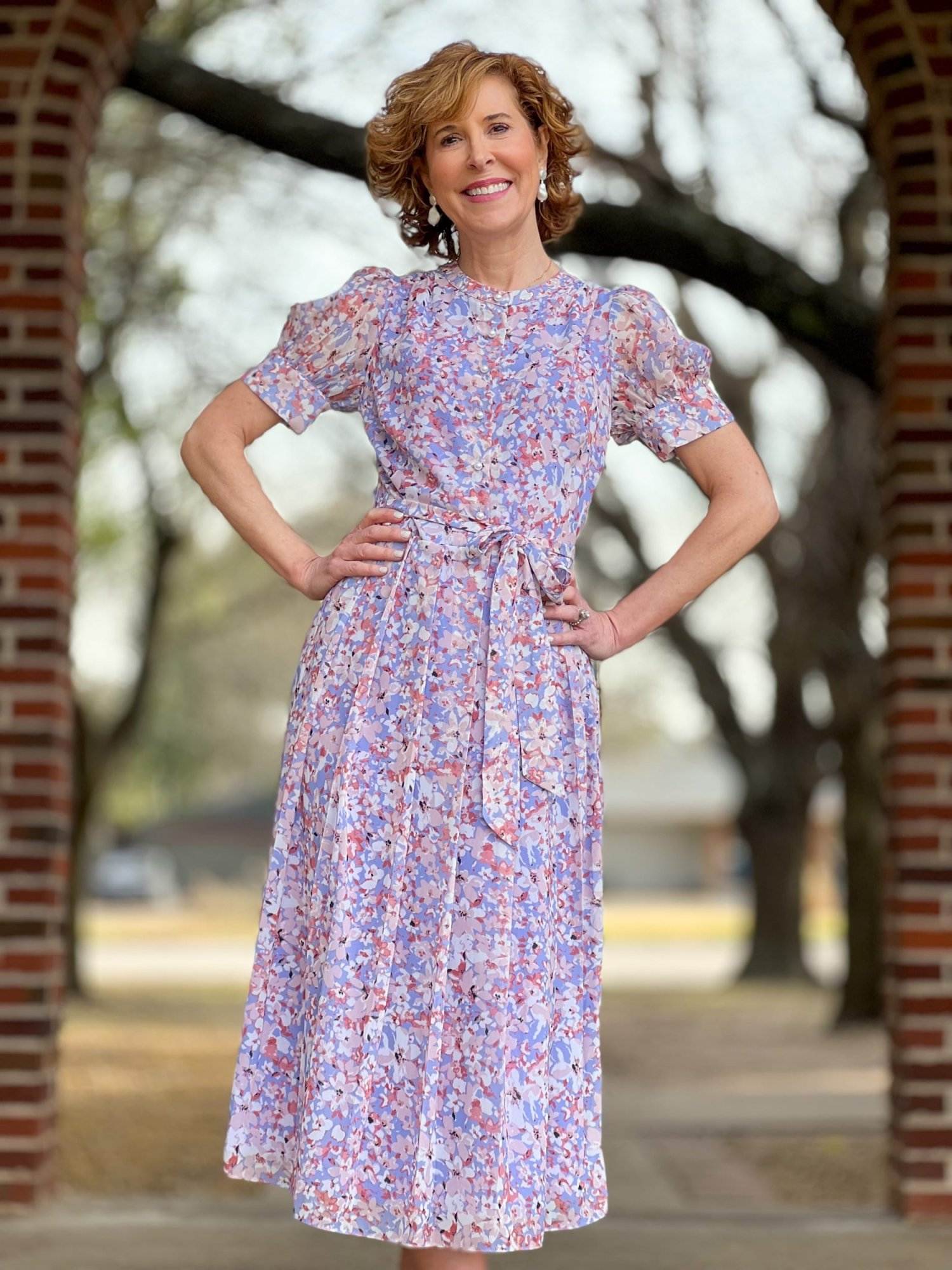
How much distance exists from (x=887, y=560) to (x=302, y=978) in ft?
8.41

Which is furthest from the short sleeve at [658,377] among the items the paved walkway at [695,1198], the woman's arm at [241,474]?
the paved walkway at [695,1198]

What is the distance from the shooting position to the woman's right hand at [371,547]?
275 centimetres

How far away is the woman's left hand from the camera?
108 inches

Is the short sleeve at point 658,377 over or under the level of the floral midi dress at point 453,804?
over

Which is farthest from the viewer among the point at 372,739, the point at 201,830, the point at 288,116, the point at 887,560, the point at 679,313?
the point at 201,830

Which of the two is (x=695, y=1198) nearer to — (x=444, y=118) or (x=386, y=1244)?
(x=386, y=1244)

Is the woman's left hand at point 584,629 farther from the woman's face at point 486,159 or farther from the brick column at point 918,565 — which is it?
the brick column at point 918,565

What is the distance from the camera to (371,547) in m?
2.75

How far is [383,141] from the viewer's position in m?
2.81

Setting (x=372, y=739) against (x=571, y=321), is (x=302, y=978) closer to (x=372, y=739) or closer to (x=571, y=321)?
(x=372, y=739)

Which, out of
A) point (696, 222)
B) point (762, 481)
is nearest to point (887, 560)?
point (696, 222)

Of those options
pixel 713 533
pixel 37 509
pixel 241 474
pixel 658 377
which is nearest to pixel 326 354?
pixel 241 474

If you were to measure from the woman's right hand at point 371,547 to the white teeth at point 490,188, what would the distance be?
48 centimetres

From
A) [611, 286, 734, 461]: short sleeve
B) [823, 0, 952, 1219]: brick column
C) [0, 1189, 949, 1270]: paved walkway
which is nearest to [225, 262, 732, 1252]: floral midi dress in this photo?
[611, 286, 734, 461]: short sleeve
